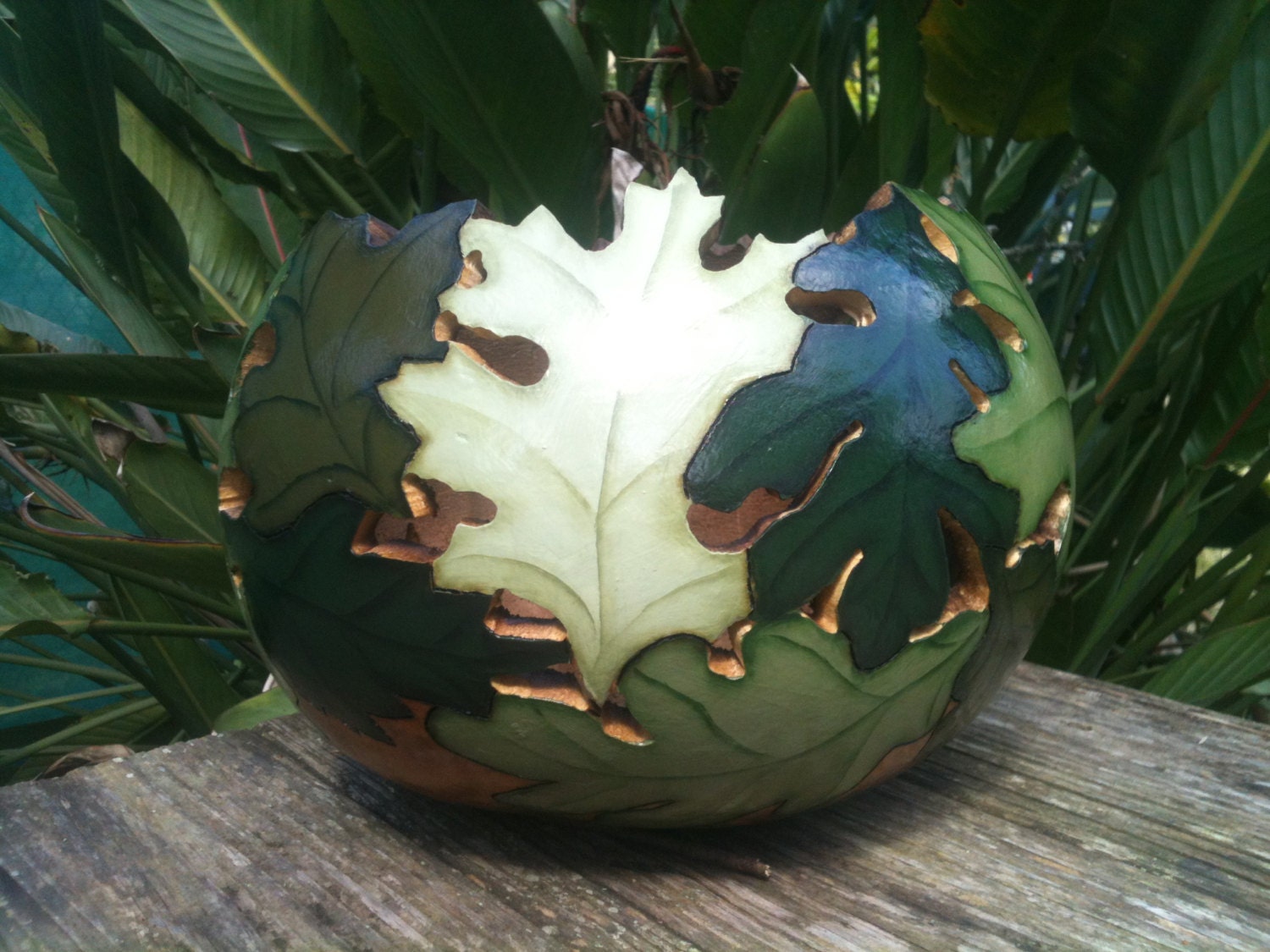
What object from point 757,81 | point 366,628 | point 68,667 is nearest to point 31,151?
point 68,667

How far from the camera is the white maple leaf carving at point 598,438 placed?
0.45 m

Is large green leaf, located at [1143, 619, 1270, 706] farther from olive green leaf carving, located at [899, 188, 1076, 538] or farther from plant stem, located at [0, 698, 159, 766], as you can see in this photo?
plant stem, located at [0, 698, 159, 766]

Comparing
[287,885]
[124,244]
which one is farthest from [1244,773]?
[124,244]

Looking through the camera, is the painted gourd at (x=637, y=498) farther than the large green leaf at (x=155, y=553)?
No

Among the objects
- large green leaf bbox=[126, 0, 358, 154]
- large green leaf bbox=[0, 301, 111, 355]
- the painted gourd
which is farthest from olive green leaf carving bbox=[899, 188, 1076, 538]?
large green leaf bbox=[0, 301, 111, 355]

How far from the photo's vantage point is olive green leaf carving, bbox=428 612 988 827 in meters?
0.47

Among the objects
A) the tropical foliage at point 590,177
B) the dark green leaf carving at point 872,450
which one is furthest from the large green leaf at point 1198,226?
the dark green leaf carving at point 872,450

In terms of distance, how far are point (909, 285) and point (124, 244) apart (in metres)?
0.70

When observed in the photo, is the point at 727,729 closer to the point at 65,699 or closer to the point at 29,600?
the point at 29,600

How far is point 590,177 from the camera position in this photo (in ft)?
2.89

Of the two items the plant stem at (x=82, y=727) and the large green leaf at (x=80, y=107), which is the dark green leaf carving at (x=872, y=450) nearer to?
the large green leaf at (x=80, y=107)

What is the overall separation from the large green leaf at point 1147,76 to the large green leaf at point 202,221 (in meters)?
0.80

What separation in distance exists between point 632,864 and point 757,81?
0.61 metres

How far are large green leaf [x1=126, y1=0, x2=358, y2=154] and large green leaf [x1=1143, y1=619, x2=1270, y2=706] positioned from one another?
0.85m
